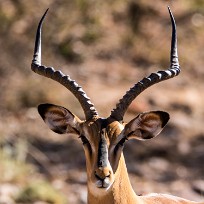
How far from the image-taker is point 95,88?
2156 centimetres

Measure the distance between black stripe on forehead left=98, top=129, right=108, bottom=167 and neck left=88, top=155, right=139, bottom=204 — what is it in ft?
1.22

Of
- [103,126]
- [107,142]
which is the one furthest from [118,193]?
[103,126]

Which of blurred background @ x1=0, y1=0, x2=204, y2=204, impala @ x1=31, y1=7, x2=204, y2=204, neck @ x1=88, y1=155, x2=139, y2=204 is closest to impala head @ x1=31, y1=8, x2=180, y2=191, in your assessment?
impala @ x1=31, y1=7, x2=204, y2=204

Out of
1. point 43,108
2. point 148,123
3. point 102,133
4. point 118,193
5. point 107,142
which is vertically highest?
point 43,108

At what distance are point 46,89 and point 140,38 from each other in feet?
16.4

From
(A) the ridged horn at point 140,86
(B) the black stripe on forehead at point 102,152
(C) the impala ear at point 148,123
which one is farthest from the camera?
(C) the impala ear at point 148,123

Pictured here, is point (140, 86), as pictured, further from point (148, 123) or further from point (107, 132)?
point (107, 132)

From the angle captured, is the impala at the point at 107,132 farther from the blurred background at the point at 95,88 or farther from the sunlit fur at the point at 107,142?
the blurred background at the point at 95,88

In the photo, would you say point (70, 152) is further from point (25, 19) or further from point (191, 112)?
point (25, 19)

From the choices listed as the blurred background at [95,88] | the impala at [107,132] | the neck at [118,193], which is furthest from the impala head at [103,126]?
the blurred background at [95,88]

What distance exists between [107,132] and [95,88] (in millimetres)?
12222

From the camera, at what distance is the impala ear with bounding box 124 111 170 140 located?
9.80 metres

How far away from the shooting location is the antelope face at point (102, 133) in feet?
29.5

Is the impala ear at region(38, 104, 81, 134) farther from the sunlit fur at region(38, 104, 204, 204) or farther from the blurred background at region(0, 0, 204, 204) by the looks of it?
the blurred background at region(0, 0, 204, 204)
